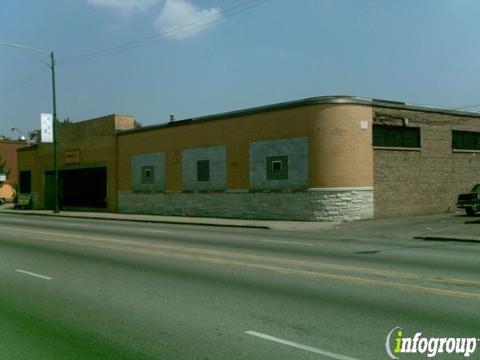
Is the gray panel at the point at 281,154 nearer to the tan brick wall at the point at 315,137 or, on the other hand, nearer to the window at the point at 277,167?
the window at the point at 277,167

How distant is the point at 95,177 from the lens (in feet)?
148

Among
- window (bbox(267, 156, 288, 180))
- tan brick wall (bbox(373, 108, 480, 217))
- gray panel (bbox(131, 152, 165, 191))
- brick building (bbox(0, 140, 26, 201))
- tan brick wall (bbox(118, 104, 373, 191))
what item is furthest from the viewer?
brick building (bbox(0, 140, 26, 201))

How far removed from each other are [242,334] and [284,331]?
0.50m

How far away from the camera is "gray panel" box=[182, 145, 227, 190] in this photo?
3326 centimetres

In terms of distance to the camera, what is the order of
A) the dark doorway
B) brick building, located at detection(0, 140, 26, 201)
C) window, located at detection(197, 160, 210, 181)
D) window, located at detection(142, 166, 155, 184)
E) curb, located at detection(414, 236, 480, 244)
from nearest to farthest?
1. curb, located at detection(414, 236, 480, 244)
2. window, located at detection(197, 160, 210, 181)
3. window, located at detection(142, 166, 155, 184)
4. the dark doorway
5. brick building, located at detection(0, 140, 26, 201)

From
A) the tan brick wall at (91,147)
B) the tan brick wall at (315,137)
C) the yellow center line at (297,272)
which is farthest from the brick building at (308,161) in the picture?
the yellow center line at (297,272)

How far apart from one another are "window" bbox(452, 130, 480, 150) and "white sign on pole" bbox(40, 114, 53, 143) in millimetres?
28394

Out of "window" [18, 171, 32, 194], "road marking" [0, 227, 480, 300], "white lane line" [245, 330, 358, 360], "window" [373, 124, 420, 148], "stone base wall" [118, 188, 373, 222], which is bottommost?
"white lane line" [245, 330, 358, 360]

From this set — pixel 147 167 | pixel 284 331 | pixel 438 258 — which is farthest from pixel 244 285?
pixel 147 167

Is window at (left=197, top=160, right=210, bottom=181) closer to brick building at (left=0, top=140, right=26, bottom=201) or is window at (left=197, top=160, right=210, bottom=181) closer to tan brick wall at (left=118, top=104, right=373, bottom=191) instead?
tan brick wall at (left=118, top=104, right=373, bottom=191)

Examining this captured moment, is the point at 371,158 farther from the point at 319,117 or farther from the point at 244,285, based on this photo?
the point at 244,285

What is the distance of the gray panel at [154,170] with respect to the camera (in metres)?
38.0

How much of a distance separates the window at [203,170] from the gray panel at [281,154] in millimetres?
3776

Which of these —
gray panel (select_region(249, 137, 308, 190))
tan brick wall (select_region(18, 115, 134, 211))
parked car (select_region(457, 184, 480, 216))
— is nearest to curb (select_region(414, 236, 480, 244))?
gray panel (select_region(249, 137, 308, 190))
